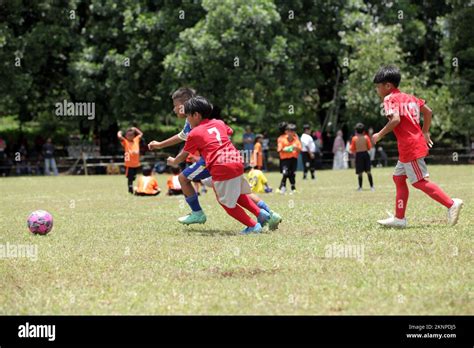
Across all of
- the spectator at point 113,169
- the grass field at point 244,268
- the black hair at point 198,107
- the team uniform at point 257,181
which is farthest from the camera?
the spectator at point 113,169

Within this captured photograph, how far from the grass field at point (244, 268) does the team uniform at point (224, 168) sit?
1.15 ft

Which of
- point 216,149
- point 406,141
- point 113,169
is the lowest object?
point 113,169

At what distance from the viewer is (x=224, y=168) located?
9.77 metres

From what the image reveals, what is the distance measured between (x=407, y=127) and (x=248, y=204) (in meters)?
2.18

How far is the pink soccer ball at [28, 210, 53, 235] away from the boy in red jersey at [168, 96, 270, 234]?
2.06 meters

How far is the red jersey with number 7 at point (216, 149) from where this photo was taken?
977 cm

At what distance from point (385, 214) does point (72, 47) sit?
29394mm

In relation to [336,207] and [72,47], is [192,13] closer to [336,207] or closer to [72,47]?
[72,47]

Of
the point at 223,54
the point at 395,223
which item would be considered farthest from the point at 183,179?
the point at 223,54

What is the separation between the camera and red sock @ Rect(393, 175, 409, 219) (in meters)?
10.0

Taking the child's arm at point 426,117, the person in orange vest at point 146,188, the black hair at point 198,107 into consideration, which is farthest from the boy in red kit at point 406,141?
the person in orange vest at point 146,188

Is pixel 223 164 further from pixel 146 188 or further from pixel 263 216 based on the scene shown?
A: pixel 146 188

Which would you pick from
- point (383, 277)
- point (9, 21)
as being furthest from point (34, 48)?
point (383, 277)

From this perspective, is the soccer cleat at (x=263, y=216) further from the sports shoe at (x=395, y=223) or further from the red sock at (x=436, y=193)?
the red sock at (x=436, y=193)
